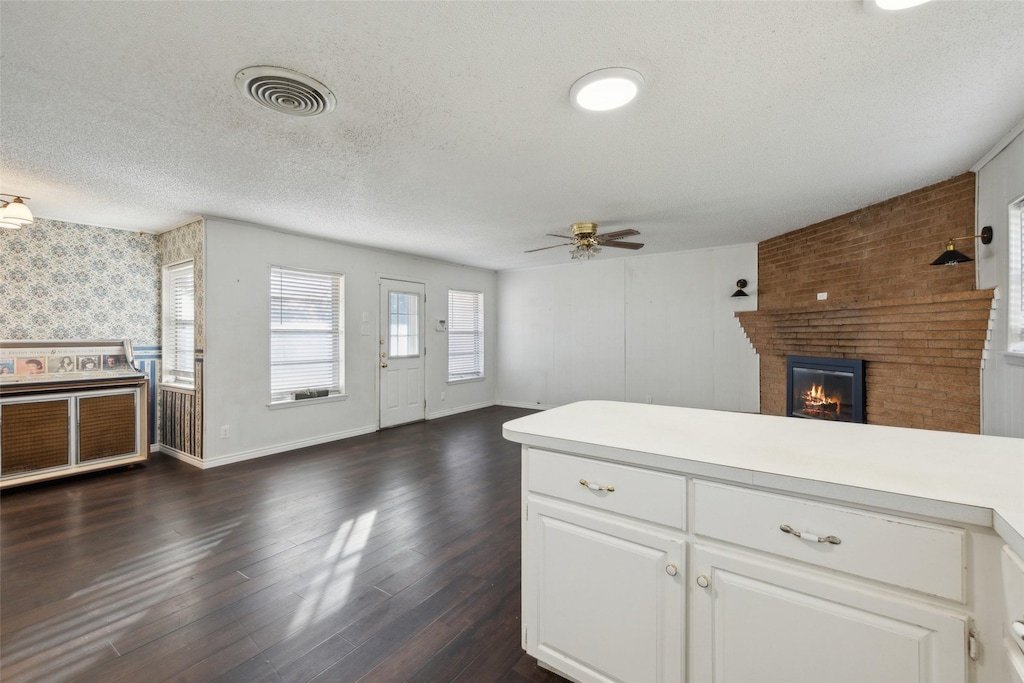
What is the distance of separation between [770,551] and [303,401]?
4.77 meters

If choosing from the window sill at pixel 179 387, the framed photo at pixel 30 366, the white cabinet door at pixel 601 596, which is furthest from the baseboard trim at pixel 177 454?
the white cabinet door at pixel 601 596

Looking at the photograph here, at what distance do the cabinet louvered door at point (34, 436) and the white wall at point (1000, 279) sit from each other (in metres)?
6.88

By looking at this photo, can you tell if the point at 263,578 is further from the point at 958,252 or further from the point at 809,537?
the point at 958,252

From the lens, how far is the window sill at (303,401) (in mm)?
4526

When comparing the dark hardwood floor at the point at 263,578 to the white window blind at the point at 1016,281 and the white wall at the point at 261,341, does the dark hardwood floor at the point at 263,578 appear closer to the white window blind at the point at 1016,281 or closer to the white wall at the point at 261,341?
the white wall at the point at 261,341

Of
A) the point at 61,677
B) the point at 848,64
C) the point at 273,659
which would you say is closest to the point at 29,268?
the point at 61,677

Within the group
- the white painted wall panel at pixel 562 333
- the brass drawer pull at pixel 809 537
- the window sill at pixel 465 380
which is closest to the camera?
the brass drawer pull at pixel 809 537

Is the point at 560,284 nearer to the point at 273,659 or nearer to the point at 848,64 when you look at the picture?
the point at 848,64

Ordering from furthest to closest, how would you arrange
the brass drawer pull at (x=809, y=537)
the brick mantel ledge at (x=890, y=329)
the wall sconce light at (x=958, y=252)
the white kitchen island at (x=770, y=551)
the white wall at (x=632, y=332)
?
1. the white wall at (x=632, y=332)
2. the brick mantel ledge at (x=890, y=329)
3. the wall sconce light at (x=958, y=252)
4. the brass drawer pull at (x=809, y=537)
5. the white kitchen island at (x=770, y=551)

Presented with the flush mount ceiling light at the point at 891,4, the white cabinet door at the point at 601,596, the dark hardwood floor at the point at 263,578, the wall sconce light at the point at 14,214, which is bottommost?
the dark hardwood floor at the point at 263,578

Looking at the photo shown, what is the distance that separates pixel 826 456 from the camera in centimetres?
119

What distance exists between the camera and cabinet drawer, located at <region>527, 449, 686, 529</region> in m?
1.23

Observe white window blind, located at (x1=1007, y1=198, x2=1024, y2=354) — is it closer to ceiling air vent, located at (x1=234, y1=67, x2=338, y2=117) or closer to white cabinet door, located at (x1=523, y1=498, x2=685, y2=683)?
white cabinet door, located at (x1=523, y1=498, x2=685, y2=683)

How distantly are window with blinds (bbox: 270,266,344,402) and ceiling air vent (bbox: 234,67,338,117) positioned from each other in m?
2.93
